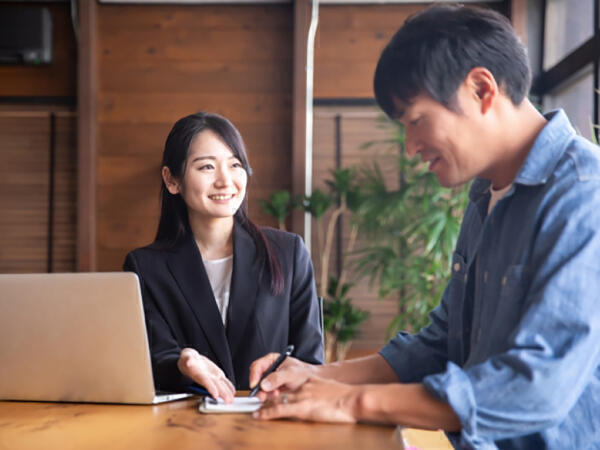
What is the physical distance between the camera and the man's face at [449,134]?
0.97 meters

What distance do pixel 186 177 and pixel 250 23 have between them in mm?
3115

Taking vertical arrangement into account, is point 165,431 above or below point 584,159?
below

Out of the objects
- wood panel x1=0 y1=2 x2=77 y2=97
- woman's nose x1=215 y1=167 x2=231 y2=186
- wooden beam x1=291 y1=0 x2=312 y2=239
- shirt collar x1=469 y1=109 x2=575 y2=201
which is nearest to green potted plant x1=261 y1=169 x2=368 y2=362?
wooden beam x1=291 y1=0 x2=312 y2=239

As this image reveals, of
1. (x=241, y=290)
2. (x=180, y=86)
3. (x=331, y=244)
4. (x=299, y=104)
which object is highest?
(x=180, y=86)

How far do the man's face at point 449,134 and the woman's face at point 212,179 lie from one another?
0.85 metres

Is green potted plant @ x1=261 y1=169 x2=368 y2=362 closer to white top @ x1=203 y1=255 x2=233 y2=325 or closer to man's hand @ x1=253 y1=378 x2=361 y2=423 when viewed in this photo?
white top @ x1=203 y1=255 x2=233 y2=325

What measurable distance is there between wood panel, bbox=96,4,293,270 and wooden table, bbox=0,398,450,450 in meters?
3.61

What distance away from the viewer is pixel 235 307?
174cm

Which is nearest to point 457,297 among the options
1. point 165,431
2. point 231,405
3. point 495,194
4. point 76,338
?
point 495,194

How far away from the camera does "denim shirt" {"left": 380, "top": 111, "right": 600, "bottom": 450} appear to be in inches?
32.1

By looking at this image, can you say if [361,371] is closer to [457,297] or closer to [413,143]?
[457,297]

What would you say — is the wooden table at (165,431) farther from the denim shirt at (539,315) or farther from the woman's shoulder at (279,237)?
the woman's shoulder at (279,237)

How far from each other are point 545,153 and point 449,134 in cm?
15

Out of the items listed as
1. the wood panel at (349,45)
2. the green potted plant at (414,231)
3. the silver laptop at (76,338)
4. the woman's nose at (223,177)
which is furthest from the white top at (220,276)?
the wood panel at (349,45)
